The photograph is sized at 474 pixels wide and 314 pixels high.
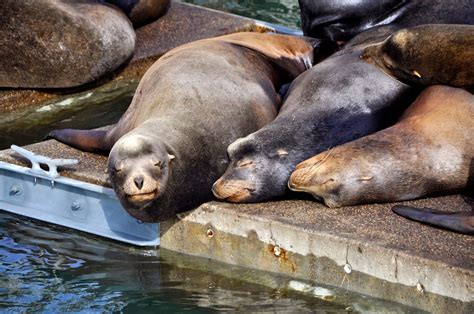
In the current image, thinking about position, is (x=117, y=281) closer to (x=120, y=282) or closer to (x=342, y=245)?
(x=120, y=282)

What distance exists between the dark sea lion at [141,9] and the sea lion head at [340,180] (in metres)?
4.38

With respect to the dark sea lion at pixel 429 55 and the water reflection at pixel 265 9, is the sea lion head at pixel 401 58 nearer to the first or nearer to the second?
the dark sea lion at pixel 429 55

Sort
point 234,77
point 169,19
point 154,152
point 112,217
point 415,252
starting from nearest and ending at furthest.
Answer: point 415,252, point 154,152, point 112,217, point 234,77, point 169,19

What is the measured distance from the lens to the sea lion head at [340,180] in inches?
250

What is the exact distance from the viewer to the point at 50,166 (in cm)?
702

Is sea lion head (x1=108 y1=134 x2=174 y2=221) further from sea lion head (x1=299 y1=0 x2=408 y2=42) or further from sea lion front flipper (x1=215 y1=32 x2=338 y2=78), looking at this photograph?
sea lion head (x1=299 y1=0 x2=408 y2=42)

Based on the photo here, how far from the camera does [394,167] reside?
638 centimetres

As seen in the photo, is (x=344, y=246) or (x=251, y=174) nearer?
(x=344, y=246)

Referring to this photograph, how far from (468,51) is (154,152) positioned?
1.90 m

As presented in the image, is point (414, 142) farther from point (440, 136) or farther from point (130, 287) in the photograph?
point (130, 287)

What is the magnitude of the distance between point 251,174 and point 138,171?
0.69m

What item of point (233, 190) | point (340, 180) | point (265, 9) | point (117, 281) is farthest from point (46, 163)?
point (265, 9)

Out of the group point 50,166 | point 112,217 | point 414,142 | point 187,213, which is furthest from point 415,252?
point 50,166

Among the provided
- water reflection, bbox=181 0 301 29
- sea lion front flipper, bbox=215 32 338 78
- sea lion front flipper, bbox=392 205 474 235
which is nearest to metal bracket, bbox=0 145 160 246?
sea lion front flipper, bbox=392 205 474 235
